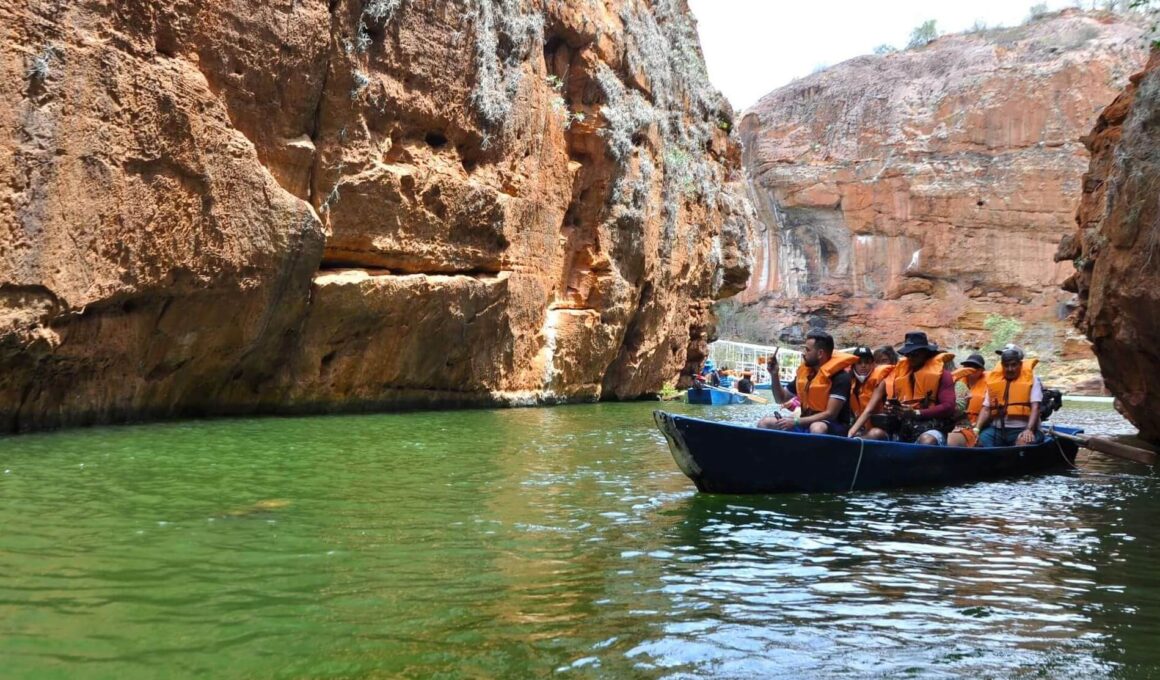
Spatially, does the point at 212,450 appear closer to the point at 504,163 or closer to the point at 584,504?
the point at 584,504

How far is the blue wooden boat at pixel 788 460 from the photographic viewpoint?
26.3 feet

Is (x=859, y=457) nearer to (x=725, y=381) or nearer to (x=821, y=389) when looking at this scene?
(x=821, y=389)

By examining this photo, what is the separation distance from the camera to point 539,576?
5.17 metres

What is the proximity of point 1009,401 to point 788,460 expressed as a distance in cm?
464

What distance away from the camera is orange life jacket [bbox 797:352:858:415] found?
30.3 ft

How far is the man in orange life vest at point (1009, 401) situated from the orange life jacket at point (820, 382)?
2911mm

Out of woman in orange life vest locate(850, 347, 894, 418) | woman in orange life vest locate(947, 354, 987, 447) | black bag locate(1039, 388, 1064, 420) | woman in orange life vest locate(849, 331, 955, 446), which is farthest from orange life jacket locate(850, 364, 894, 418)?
black bag locate(1039, 388, 1064, 420)

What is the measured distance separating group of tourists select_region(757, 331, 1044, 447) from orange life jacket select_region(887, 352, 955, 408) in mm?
10

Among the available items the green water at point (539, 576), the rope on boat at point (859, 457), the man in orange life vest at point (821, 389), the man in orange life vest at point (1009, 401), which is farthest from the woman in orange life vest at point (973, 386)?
the rope on boat at point (859, 457)

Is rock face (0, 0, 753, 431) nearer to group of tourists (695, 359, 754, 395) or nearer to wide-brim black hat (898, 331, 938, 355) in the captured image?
group of tourists (695, 359, 754, 395)

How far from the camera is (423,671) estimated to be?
362 cm

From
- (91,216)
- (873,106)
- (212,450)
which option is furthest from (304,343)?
(873,106)

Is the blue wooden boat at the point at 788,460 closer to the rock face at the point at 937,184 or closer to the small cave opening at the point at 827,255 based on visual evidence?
the rock face at the point at 937,184

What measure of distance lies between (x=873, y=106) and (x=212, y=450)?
187 feet
